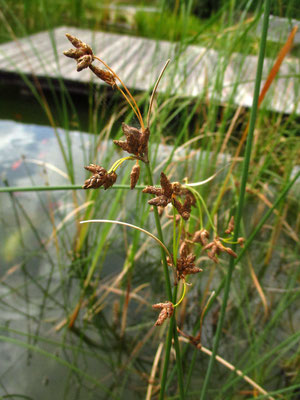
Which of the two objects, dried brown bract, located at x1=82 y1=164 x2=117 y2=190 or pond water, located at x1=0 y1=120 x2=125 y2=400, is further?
pond water, located at x1=0 y1=120 x2=125 y2=400

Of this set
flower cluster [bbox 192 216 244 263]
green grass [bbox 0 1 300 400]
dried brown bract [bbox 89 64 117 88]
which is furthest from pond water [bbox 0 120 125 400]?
dried brown bract [bbox 89 64 117 88]

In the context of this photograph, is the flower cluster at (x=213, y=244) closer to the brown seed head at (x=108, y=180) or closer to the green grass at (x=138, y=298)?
the brown seed head at (x=108, y=180)

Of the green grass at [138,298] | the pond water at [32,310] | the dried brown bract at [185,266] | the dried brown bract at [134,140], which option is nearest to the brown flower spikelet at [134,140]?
the dried brown bract at [134,140]

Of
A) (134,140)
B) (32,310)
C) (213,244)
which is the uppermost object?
(134,140)

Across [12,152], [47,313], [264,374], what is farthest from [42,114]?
[264,374]

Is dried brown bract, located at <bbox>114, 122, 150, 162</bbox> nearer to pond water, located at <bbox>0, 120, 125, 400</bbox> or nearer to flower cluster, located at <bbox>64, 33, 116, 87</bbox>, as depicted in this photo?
flower cluster, located at <bbox>64, 33, 116, 87</bbox>

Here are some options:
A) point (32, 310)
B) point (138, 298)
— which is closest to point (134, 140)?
point (138, 298)

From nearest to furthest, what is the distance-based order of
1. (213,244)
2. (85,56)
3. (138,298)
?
(85,56) < (213,244) < (138,298)

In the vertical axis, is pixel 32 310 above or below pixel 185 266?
below

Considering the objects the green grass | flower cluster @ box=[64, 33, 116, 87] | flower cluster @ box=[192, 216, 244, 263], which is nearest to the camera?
flower cluster @ box=[64, 33, 116, 87]

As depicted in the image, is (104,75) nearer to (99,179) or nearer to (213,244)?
(99,179)

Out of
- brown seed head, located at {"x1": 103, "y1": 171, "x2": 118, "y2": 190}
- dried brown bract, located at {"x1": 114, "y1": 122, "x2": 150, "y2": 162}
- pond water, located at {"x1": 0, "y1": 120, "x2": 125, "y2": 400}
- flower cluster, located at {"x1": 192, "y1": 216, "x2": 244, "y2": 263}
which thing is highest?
dried brown bract, located at {"x1": 114, "y1": 122, "x2": 150, "y2": 162}

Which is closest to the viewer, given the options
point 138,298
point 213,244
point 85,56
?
point 85,56

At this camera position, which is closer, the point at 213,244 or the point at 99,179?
the point at 99,179
